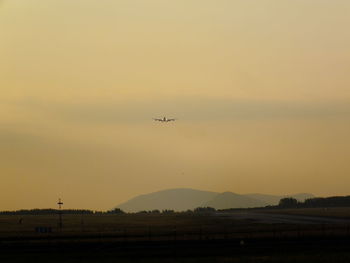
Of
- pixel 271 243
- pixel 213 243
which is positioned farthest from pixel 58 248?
pixel 271 243

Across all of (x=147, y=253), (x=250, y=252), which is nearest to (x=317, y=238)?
(x=250, y=252)

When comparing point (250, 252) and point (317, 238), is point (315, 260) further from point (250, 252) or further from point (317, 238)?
point (317, 238)

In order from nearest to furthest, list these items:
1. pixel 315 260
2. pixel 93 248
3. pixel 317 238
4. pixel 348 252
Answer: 1. pixel 315 260
2. pixel 348 252
3. pixel 93 248
4. pixel 317 238

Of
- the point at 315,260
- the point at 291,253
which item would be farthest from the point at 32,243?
the point at 315,260

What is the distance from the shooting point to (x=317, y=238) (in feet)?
273

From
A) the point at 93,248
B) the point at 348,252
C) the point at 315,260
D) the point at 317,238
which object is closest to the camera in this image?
the point at 315,260

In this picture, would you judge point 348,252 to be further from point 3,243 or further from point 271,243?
point 3,243

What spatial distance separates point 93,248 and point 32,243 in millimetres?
12395

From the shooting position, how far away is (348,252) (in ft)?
214

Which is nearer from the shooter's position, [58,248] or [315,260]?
[315,260]

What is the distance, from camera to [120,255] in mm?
67938

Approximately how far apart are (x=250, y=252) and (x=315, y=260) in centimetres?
1023

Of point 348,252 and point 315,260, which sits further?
point 348,252

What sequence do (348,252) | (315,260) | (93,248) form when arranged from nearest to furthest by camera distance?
1. (315,260)
2. (348,252)
3. (93,248)
